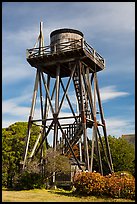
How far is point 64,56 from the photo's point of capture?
23969mm

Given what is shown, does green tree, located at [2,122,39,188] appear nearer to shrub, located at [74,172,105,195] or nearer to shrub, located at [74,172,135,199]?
shrub, located at [74,172,105,195]

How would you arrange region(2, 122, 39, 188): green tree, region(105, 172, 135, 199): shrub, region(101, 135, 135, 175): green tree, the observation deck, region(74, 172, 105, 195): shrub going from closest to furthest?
region(105, 172, 135, 199): shrub → region(74, 172, 105, 195): shrub → the observation deck → region(2, 122, 39, 188): green tree → region(101, 135, 135, 175): green tree

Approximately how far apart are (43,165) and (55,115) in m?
3.88

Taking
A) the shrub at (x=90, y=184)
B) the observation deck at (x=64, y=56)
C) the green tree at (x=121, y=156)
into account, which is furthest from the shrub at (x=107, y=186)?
the green tree at (x=121, y=156)

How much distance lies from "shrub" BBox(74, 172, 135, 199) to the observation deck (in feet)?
31.9

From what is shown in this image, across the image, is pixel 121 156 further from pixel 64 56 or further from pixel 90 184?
pixel 90 184

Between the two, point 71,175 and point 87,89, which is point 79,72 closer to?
point 87,89

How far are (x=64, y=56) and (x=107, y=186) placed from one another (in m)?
11.3

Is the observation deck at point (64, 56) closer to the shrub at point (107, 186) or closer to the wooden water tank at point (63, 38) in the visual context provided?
the wooden water tank at point (63, 38)

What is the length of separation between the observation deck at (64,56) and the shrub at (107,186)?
9.73 m

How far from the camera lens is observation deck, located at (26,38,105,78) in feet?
76.8

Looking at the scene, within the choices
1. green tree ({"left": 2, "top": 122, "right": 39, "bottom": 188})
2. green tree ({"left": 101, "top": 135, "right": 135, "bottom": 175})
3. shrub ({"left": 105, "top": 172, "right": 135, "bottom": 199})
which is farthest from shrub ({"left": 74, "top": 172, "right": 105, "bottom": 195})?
green tree ({"left": 101, "top": 135, "right": 135, "bottom": 175})

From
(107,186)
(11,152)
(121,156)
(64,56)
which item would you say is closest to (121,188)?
(107,186)

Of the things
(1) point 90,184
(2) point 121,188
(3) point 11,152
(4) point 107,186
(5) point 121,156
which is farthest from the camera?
(5) point 121,156
